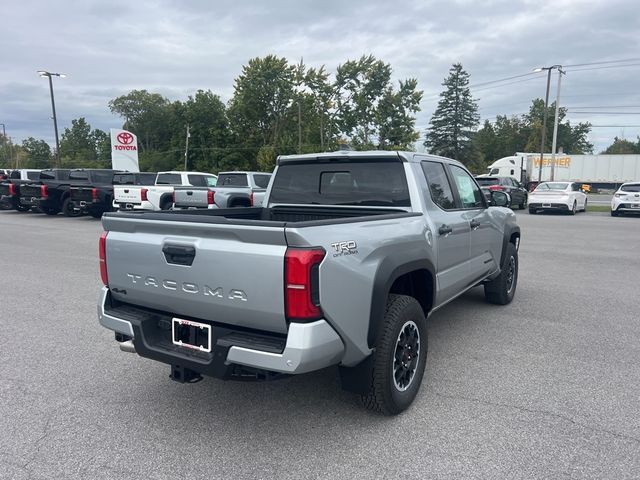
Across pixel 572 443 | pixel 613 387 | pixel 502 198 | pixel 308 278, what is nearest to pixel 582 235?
pixel 502 198

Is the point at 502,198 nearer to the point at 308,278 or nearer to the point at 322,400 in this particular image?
the point at 322,400

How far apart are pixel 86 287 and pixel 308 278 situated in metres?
5.78

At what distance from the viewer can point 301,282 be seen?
2506 millimetres

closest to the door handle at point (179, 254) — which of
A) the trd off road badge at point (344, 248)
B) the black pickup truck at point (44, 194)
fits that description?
the trd off road badge at point (344, 248)

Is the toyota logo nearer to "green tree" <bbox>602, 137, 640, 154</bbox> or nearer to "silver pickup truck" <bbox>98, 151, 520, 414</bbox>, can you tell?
"silver pickup truck" <bbox>98, 151, 520, 414</bbox>

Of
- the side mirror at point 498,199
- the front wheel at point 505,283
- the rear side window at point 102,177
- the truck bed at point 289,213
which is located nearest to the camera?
the truck bed at point 289,213

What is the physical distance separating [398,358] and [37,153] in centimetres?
12216

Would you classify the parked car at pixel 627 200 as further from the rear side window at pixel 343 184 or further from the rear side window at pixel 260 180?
the rear side window at pixel 343 184

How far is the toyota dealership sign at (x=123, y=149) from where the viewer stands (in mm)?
32844

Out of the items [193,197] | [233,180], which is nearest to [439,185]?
[193,197]

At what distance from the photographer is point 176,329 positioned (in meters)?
2.98

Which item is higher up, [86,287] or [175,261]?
[175,261]

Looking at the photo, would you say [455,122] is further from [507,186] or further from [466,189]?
[466,189]

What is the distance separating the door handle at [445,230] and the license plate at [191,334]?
2.18m
